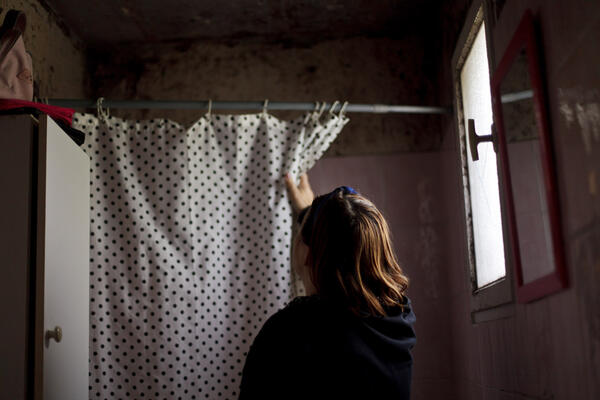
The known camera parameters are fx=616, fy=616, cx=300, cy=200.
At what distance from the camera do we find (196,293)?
78.8 inches

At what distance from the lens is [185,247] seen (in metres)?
2.02

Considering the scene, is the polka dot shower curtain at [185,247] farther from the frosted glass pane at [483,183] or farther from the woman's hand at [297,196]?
the frosted glass pane at [483,183]

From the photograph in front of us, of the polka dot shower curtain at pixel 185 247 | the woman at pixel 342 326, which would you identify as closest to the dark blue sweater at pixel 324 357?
the woman at pixel 342 326

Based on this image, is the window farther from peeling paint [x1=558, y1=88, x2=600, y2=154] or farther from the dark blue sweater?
peeling paint [x1=558, y1=88, x2=600, y2=154]

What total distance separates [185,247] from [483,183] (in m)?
0.96

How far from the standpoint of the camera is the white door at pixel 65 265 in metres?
1.40

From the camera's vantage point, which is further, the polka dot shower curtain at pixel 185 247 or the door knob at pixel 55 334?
the polka dot shower curtain at pixel 185 247

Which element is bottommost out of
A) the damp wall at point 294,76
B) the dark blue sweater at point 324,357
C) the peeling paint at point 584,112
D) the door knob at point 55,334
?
the dark blue sweater at point 324,357

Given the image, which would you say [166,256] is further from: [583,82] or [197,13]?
[583,82]

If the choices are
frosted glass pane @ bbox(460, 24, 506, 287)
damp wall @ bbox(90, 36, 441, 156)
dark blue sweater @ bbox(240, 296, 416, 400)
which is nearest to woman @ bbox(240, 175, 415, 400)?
dark blue sweater @ bbox(240, 296, 416, 400)

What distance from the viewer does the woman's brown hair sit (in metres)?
1.20

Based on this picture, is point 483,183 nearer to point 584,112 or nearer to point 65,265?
point 584,112

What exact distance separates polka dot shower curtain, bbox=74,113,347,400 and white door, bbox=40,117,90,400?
0.27m

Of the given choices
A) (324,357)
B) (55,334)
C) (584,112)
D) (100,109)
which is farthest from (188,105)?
(584,112)
